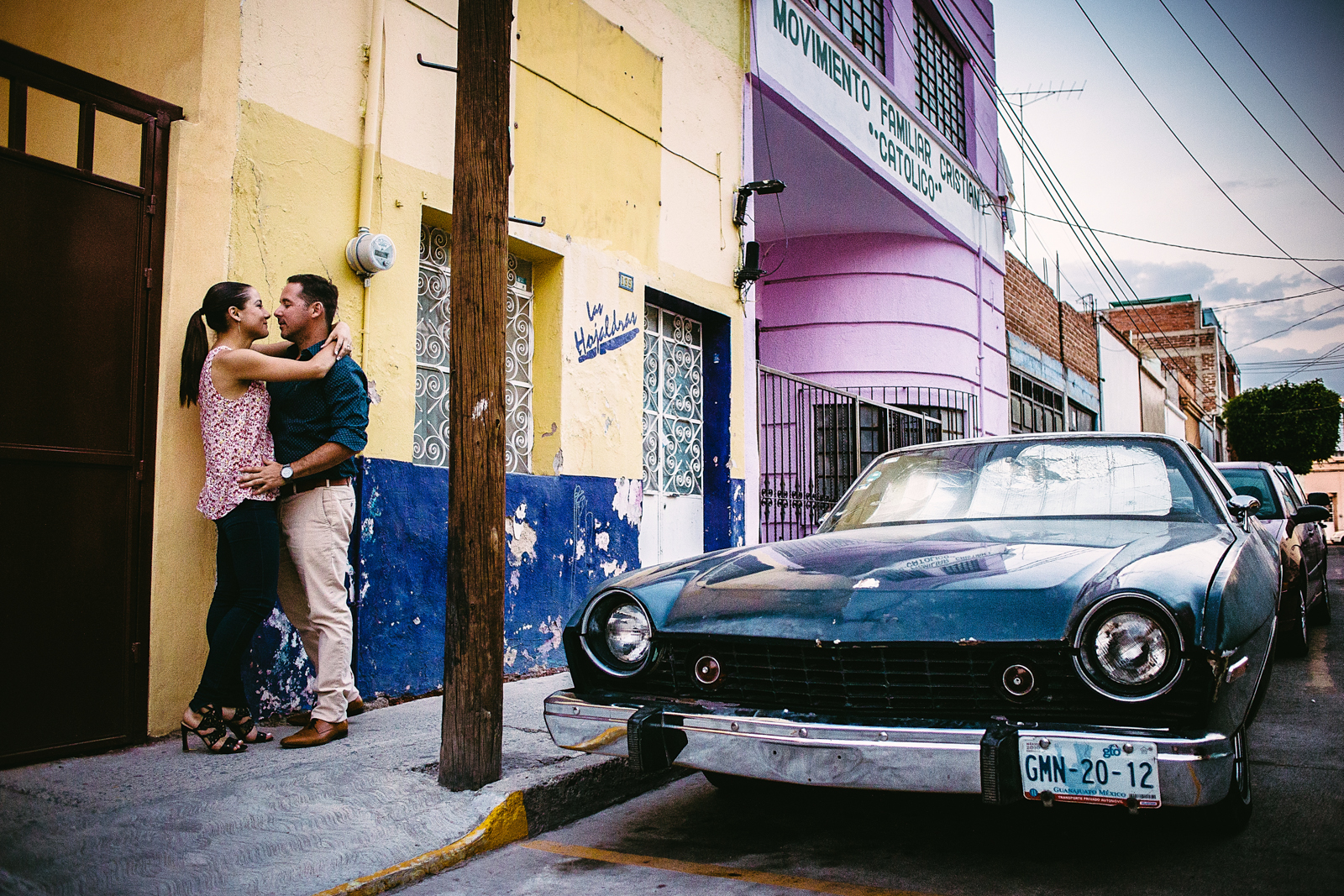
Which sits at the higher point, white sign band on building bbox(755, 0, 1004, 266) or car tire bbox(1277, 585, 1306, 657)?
white sign band on building bbox(755, 0, 1004, 266)

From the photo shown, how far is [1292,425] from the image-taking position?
3678 cm

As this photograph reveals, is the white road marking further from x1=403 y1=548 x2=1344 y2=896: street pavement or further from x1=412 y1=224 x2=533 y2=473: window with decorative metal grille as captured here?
x1=412 y1=224 x2=533 y2=473: window with decorative metal grille

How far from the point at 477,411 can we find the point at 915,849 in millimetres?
1977

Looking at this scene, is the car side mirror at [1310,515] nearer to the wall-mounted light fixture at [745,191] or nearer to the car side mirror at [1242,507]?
the car side mirror at [1242,507]

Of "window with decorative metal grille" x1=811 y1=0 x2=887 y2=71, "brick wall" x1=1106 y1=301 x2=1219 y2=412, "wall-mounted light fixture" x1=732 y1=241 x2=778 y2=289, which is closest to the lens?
"wall-mounted light fixture" x1=732 y1=241 x2=778 y2=289

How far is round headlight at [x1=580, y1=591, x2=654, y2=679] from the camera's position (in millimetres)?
2842

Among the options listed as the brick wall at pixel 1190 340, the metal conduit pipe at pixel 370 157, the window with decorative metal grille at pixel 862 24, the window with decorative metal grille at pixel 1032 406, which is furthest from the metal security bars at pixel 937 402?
the brick wall at pixel 1190 340

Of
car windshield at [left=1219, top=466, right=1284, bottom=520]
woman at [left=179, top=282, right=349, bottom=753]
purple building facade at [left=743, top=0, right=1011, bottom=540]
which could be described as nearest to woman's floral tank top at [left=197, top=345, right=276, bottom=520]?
woman at [left=179, top=282, right=349, bottom=753]

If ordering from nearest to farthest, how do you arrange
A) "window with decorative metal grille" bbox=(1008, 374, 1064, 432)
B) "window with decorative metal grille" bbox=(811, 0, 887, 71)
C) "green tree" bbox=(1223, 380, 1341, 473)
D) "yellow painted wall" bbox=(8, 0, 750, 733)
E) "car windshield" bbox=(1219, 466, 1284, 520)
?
"yellow painted wall" bbox=(8, 0, 750, 733)
"car windshield" bbox=(1219, 466, 1284, 520)
"window with decorative metal grille" bbox=(811, 0, 887, 71)
"window with decorative metal grille" bbox=(1008, 374, 1064, 432)
"green tree" bbox=(1223, 380, 1341, 473)

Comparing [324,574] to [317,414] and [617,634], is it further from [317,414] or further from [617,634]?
[617,634]

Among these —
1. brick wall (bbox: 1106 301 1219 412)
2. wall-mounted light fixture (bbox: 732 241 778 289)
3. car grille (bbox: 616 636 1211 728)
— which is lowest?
car grille (bbox: 616 636 1211 728)

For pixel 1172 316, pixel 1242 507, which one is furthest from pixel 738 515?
pixel 1172 316

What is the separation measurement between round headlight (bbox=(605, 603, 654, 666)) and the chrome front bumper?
0.18 meters

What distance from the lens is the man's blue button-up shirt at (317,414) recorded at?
370 centimetres
